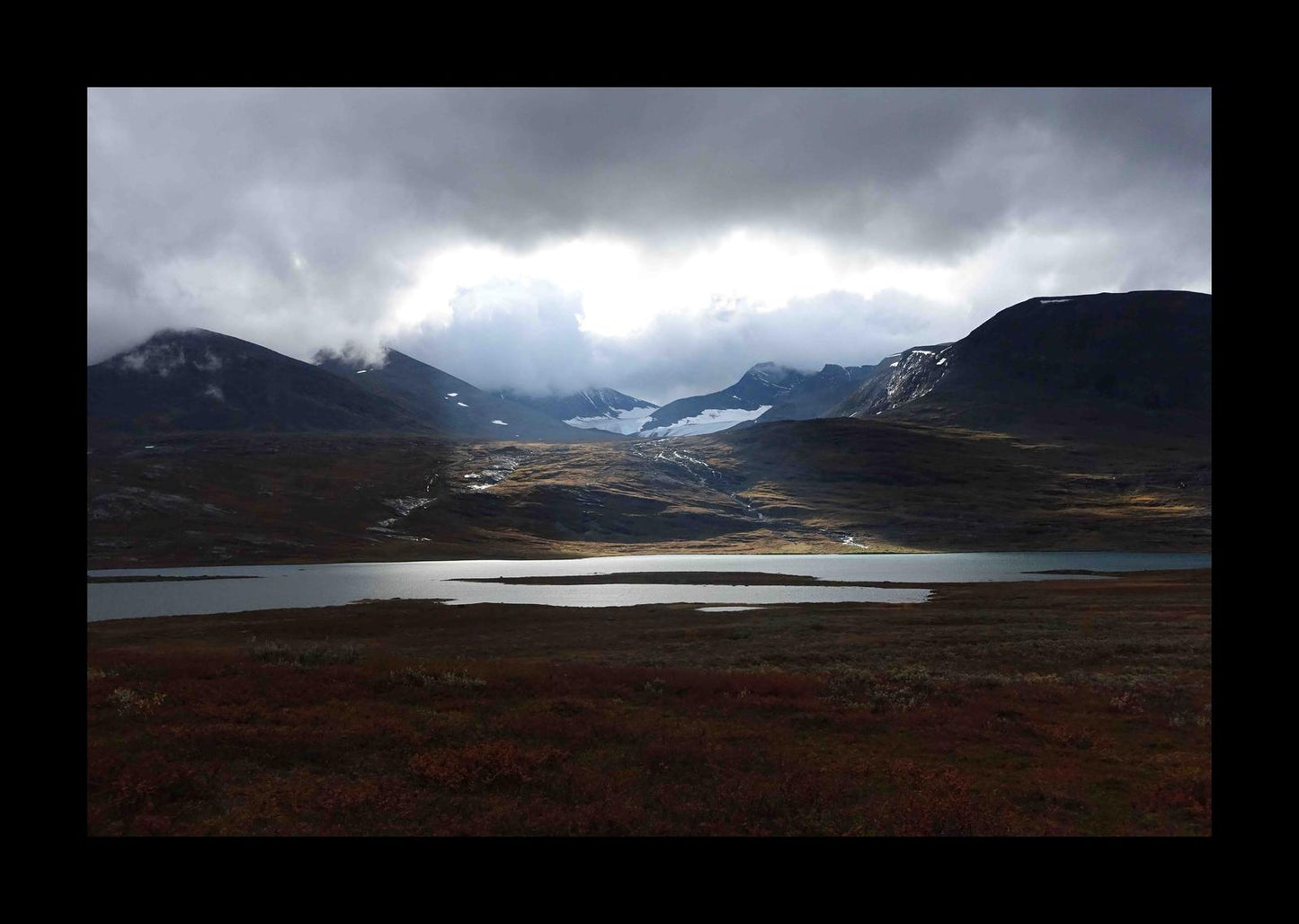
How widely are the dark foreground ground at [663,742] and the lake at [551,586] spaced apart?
4860cm

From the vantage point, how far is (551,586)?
112 m

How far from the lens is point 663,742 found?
20547mm

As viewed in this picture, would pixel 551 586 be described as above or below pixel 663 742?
below

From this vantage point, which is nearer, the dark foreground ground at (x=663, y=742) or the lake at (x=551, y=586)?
the dark foreground ground at (x=663, y=742)

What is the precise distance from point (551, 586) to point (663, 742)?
307ft

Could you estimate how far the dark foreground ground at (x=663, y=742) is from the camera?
15406 mm

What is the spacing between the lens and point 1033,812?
52.5 feet

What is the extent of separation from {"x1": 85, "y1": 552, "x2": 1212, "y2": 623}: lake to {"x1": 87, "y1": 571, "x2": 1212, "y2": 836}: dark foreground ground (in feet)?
159

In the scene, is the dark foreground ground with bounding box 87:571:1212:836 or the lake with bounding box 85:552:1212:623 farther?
the lake with bounding box 85:552:1212:623

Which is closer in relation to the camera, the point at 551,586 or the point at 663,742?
the point at 663,742

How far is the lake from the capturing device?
289ft

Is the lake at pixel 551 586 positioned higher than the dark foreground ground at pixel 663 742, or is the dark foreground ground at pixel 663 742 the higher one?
the dark foreground ground at pixel 663 742
